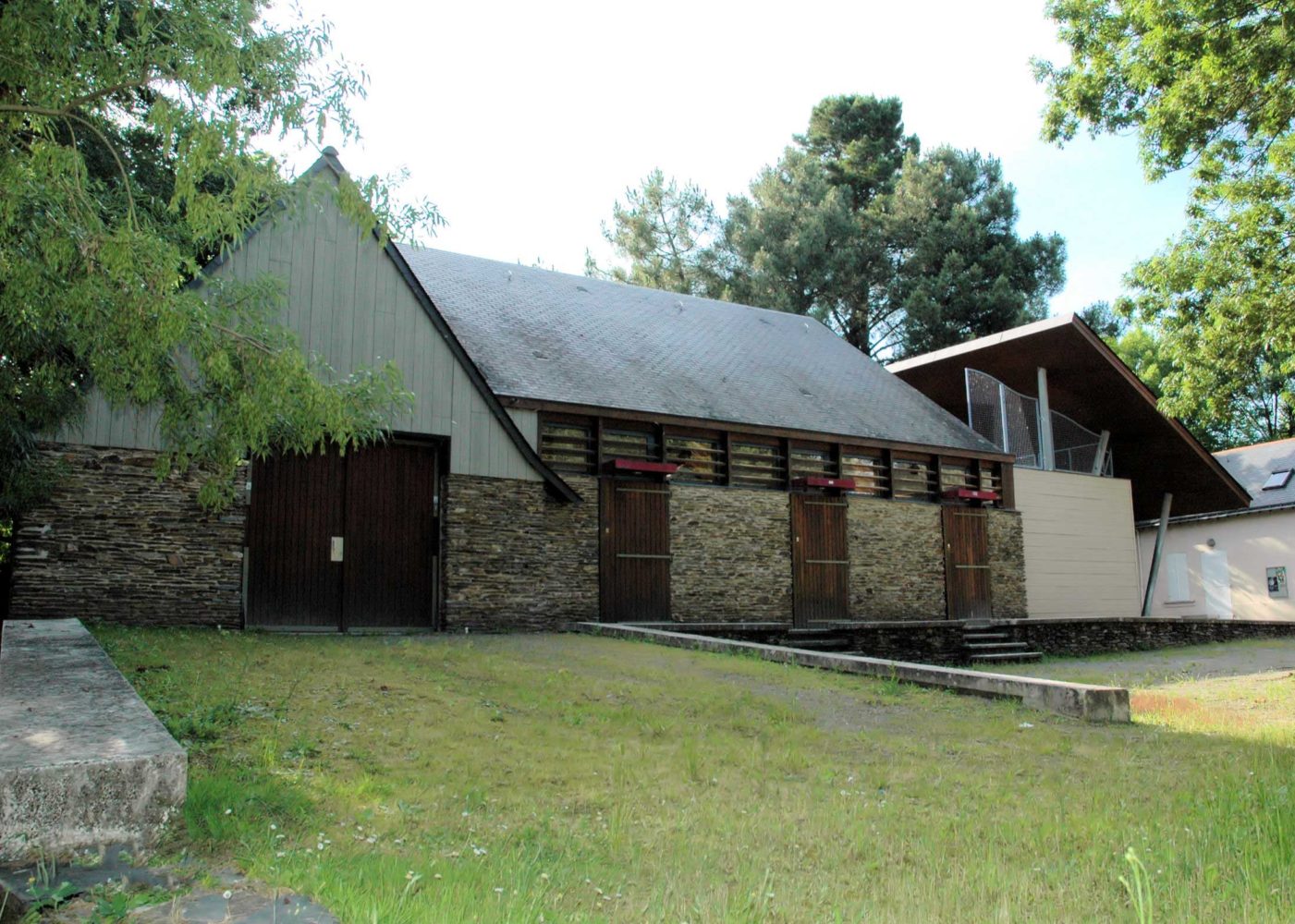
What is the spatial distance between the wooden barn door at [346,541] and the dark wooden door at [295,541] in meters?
0.01

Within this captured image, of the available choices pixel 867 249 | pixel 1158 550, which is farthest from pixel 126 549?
pixel 867 249

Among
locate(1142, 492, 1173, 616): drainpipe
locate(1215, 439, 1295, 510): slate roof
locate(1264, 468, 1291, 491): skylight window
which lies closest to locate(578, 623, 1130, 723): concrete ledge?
locate(1142, 492, 1173, 616): drainpipe

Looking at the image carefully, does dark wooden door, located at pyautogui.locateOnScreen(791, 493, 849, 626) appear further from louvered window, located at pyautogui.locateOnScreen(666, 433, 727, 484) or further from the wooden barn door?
the wooden barn door

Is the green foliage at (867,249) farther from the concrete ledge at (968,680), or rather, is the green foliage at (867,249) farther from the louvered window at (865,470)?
the concrete ledge at (968,680)

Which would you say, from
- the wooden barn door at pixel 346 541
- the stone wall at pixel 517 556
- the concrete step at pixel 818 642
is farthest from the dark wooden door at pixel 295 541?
the concrete step at pixel 818 642

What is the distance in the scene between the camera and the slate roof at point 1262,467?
25594mm

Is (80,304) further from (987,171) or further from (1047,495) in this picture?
(987,171)

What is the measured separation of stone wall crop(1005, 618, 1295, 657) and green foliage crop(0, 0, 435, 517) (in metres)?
15.2

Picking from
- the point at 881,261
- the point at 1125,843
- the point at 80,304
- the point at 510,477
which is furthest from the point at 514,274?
the point at 881,261

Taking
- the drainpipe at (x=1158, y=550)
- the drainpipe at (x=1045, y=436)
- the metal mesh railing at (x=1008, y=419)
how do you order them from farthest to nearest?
the drainpipe at (x=1158, y=550)
the drainpipe at (x=1045, y=436)
the metal mesh railing at (x=1008, y=419)

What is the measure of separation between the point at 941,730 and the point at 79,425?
940cm

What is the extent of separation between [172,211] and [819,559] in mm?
13177

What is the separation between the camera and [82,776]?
141 inches

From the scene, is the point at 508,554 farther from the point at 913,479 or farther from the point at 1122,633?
the point at 1122,633
